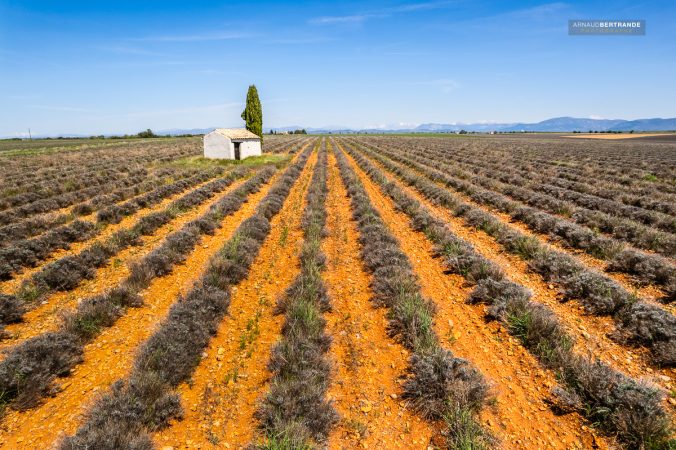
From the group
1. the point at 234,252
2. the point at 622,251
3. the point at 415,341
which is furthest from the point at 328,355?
the point at 622,251

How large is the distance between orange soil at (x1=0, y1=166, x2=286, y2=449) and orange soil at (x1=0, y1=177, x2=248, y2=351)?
1.19 m

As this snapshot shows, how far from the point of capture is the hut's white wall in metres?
33.8

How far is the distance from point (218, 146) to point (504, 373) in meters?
34.3

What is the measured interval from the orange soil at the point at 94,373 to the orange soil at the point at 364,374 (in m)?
3.44

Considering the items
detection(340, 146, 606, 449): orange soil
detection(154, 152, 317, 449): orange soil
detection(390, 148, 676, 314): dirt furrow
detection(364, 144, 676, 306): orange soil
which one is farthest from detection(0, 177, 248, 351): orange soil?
detection(390, 148, 676, 314): dirt furrow

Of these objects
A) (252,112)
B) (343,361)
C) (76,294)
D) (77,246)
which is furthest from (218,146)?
(343,361)

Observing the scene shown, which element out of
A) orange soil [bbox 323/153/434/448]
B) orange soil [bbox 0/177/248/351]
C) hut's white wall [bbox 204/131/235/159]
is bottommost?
orange soil [bbox 323/153/434/448]

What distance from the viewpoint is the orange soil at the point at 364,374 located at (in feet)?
14.0

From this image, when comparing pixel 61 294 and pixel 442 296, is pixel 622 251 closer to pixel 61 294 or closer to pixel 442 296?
pixel 442 296

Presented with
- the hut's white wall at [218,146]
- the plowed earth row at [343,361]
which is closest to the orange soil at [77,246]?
the plowed earth row at [343,361]

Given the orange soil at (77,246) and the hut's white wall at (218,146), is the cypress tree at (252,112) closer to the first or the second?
the hut's white wall at (218,146)

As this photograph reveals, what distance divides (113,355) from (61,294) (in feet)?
11.2

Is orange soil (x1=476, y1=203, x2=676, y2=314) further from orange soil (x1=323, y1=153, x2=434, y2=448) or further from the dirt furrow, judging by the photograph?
orange soil (x1=323, y1=153, x2=434, y2=448)

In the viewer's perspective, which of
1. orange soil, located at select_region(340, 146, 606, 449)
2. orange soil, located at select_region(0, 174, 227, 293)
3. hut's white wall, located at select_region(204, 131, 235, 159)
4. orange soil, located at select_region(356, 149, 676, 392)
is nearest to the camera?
orange soil, located at select_region(340, 146, 606, 449)
